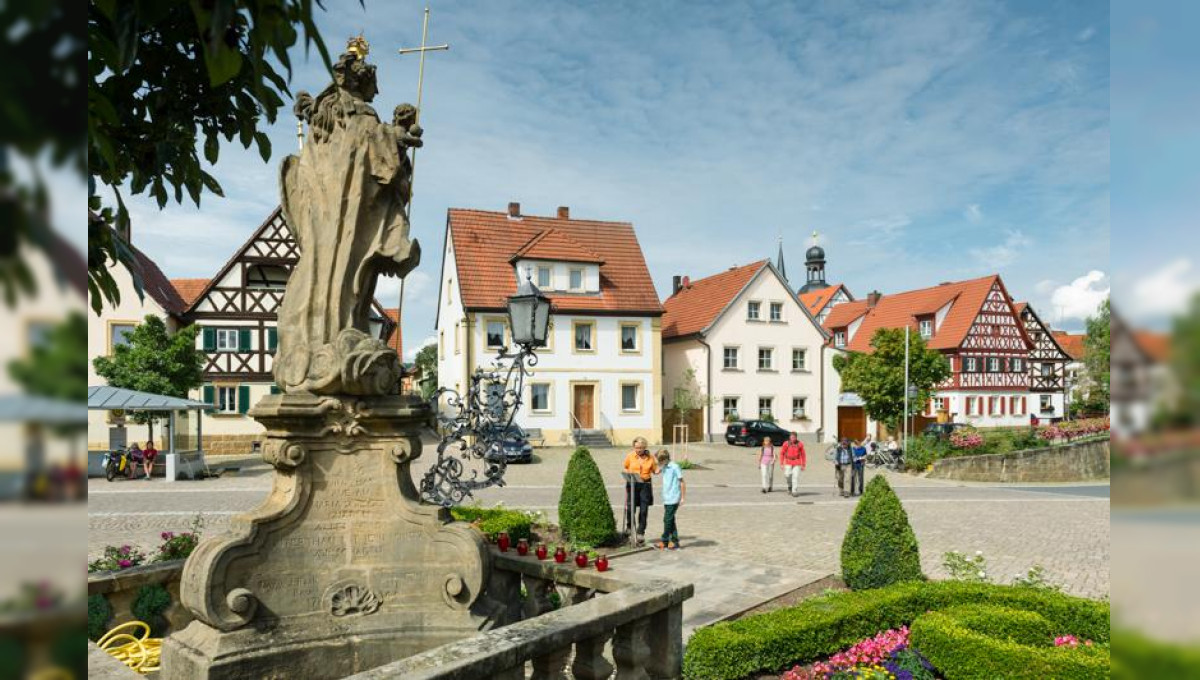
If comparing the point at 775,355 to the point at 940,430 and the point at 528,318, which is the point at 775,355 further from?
the point at 528,318

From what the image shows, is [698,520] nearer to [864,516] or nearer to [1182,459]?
[864,516]

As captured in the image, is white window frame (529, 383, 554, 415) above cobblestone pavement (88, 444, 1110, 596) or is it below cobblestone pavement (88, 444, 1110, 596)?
above

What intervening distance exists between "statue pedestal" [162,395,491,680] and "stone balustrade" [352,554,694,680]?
2.91 feet

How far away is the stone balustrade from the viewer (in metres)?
3.95

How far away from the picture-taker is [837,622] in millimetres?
6996

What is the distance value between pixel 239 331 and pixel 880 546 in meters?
27.9

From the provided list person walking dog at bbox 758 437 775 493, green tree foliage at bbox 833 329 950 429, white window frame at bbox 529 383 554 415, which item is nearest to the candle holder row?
person walking dog at bbox 758 437 775 493

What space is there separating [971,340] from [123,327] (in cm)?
4347

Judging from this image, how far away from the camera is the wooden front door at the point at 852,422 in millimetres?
42000

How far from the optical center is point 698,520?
15555 millimetres

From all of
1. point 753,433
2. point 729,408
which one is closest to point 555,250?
point 729,408

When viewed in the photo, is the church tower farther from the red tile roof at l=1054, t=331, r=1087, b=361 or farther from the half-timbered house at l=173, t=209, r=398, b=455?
the half-timbered house at l=173, t=209, r=398, b=455

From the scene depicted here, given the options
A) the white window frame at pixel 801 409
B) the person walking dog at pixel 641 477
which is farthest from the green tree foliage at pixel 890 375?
the person walking dog at pixel 641 477

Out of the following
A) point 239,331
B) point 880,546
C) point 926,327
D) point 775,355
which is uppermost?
point 926,327
